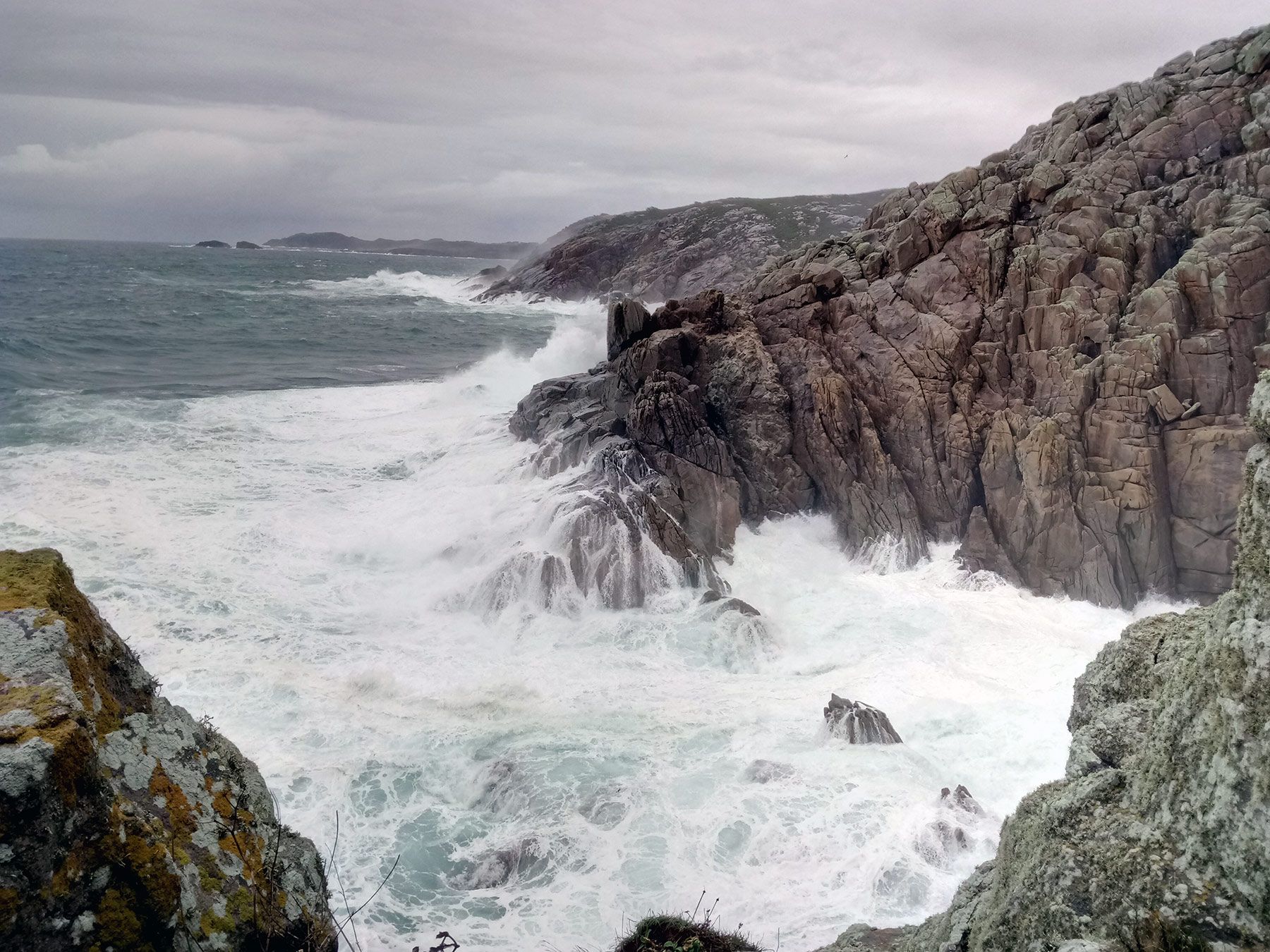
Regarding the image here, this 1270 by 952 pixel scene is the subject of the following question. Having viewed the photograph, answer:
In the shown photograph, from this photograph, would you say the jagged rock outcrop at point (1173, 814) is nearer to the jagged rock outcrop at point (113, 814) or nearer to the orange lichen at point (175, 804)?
the jagged rock outcrop at point (113, 814)

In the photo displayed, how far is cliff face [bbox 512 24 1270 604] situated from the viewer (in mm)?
19000

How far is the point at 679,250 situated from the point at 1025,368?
241 ft

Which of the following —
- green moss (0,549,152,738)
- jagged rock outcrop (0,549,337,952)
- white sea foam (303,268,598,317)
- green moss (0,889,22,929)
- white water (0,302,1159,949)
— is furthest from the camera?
white sea foam (303,268,598,317)

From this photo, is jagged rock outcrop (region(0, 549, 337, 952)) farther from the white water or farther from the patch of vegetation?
the white water

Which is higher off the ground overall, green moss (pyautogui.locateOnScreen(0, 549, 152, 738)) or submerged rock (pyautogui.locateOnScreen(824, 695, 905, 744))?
green moss (pyautogui.locateOnScreen(0, 549, 152, 738))

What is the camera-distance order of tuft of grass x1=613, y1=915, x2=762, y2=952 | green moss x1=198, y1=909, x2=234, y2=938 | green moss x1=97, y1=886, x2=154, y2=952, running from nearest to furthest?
green moss x1=97, y1=886, x2=154, y2=952 < green moss x1=198, y1=909, x2=234, y2=938 < tuft of grass x1=613, y1=915, x2=762, y2=952

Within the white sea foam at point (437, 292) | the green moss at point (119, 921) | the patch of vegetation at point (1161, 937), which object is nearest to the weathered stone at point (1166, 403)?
the patch of vegetation at point (1161, 937)

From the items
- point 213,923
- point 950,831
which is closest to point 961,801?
point 950,831

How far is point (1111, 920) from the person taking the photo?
10.1 feet

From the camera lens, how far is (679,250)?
298 ft

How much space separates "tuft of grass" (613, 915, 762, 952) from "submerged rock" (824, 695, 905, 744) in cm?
882

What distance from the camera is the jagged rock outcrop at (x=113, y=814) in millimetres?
3105

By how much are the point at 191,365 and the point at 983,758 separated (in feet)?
138

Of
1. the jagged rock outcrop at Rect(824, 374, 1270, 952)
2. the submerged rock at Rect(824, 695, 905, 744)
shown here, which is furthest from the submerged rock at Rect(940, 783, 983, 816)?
the jagged rock outcrop at Rect(824, 374, 1270, 952)
